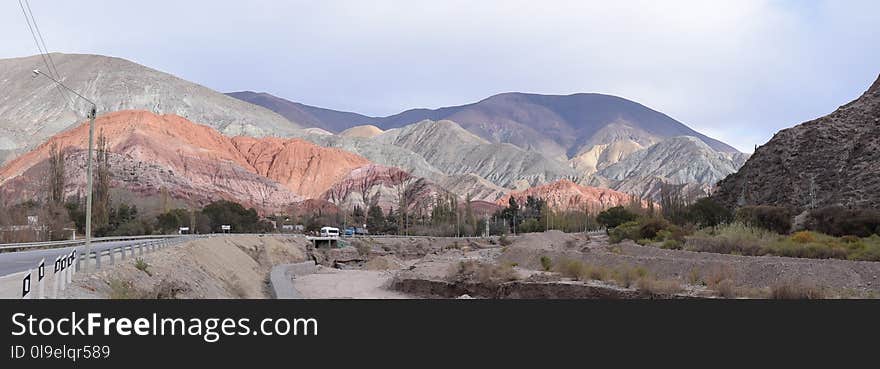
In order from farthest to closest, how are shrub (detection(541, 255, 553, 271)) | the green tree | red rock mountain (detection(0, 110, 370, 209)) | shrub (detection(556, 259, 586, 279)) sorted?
the green tree < red rock mountain (detection(0, 110, 370, 209)) < shrub (detection(541, 255, 553, 271)) < shrub (detection(556, 259, 586, 279))

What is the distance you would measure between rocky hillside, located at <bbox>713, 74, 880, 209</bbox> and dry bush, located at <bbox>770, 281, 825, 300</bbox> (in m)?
32.3

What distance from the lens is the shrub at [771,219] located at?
5113 cm

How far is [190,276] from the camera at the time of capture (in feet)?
98.3

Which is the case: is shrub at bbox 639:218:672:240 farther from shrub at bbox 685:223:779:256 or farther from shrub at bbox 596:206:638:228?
shrub at bbox 596:206:638:228

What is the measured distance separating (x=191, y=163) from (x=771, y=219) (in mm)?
109955

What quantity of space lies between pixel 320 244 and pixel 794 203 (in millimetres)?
50182

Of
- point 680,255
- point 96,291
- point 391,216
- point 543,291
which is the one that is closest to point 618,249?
point 680,255

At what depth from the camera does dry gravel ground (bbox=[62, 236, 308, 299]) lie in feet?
65.9

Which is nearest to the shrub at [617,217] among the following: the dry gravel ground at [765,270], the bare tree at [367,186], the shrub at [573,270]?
the dry gravel ground at [765,270]

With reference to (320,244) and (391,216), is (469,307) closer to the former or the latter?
(320,244)

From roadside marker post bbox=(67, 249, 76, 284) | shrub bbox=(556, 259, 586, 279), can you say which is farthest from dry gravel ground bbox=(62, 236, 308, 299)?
shrub bbox=(556, 259, 586, 279)

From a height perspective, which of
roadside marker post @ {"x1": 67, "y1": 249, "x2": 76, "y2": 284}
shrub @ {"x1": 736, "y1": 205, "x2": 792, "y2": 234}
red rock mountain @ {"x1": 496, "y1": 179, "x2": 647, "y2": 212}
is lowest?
roadside marker post @ {"x1": 67, "y1": 249, "x2": 76, "y2": 284}

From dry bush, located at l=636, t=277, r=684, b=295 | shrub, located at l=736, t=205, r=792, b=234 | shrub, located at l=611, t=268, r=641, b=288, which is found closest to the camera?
dry bush, located at l=636, t=277, r=684, b=295

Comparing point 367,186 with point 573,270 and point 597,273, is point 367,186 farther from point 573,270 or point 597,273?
point 597,273
